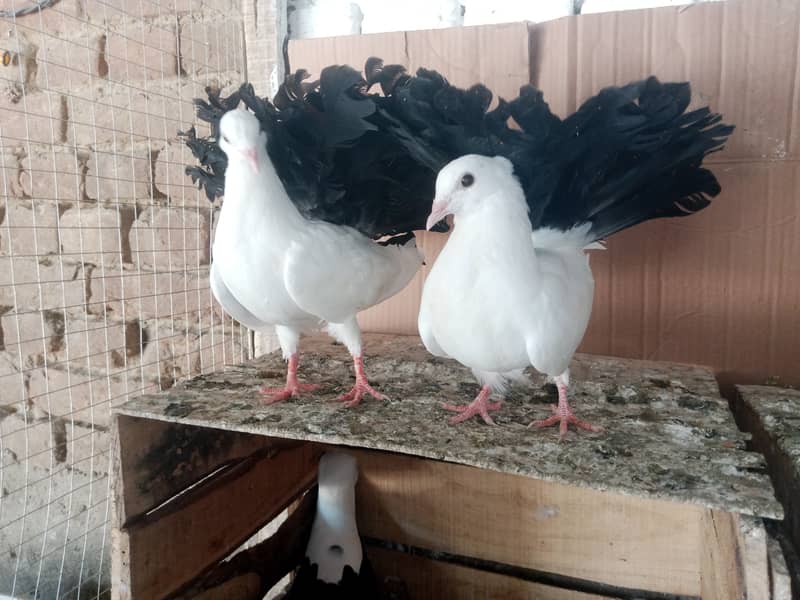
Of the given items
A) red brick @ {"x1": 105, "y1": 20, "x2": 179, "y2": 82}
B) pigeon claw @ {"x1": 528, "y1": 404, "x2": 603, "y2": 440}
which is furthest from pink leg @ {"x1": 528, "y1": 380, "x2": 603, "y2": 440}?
red brick @ {"x1": 105, "y1": 20, "x2": 179, "y2": 82}

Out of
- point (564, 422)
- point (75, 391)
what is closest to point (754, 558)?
point (564, 422)

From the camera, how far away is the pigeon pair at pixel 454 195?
25.8 inches

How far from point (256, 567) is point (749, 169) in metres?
1.07

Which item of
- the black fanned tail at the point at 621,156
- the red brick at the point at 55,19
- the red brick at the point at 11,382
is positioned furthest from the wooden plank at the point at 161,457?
the red brick at the point at 55,19

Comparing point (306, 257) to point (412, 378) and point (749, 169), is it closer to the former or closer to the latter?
point (412, 378)

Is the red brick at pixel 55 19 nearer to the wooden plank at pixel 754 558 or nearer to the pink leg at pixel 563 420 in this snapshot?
the pink leg at pixel 563 420

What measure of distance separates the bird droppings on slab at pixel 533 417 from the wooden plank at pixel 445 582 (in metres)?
0.40

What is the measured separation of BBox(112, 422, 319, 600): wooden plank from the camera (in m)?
0.72

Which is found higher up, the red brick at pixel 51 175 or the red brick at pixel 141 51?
the red brick at pixel 141 51

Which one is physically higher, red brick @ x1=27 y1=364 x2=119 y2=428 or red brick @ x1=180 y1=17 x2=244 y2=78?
red brick @ x1=180 y1=17 x2=244 y2=78

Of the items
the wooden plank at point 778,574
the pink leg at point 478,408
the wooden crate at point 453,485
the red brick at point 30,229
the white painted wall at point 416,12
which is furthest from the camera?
the red brick at point 30,229

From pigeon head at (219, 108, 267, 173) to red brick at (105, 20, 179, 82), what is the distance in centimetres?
61

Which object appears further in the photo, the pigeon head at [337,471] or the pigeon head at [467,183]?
the pigeon head at [337,471]

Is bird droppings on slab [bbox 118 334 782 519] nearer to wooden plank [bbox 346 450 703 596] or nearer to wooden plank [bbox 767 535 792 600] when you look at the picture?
wooden plank [bbox 767 535 792 600]
